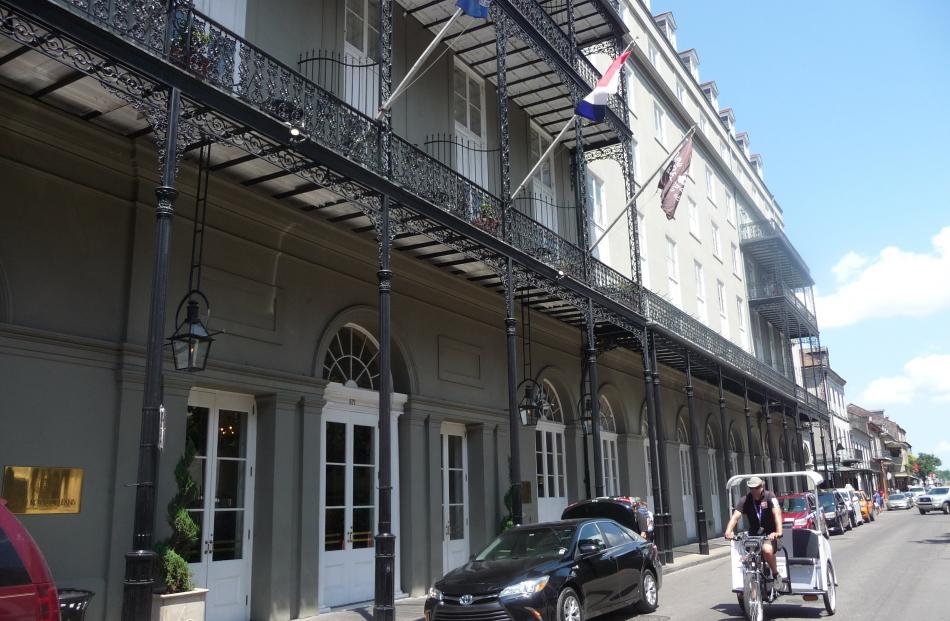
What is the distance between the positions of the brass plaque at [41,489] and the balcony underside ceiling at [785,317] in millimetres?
33341

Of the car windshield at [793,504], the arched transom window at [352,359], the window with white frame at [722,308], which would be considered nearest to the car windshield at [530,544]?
the arched transom window at [352,359]

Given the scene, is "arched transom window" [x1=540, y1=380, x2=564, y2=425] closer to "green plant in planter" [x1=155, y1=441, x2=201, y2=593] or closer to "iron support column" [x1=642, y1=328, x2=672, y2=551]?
"iron support column" [x1=642, y1=328, x2=672, y2=551]

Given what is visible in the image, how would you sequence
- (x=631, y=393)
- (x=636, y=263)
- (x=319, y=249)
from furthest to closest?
(x=631, y=393) < (x=636, y=263) < (x=319, y=249)

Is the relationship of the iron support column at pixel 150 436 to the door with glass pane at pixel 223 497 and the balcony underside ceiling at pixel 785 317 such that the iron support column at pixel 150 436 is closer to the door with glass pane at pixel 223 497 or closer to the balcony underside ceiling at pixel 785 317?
the door with glass pane at pixel 223 497

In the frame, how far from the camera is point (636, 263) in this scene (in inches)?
742

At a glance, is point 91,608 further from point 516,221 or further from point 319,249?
point 516,221

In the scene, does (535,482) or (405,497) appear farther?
(535,482)

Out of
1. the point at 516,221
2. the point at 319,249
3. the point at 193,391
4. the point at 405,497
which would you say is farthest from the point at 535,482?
the point at 193,391

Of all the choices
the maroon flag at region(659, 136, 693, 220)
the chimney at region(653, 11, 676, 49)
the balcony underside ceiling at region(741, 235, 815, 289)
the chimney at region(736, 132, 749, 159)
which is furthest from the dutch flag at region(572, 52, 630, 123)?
the chimney at region(736, 132, 749, 159)

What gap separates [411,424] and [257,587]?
3.97 meters

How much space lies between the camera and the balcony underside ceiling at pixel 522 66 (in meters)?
14.7

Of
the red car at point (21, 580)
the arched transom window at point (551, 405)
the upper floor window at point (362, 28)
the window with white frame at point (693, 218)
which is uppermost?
the window with white frame at point (693, 218)

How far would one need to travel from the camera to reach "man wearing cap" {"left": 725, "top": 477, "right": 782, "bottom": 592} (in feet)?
29.5

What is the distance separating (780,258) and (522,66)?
27.3m
